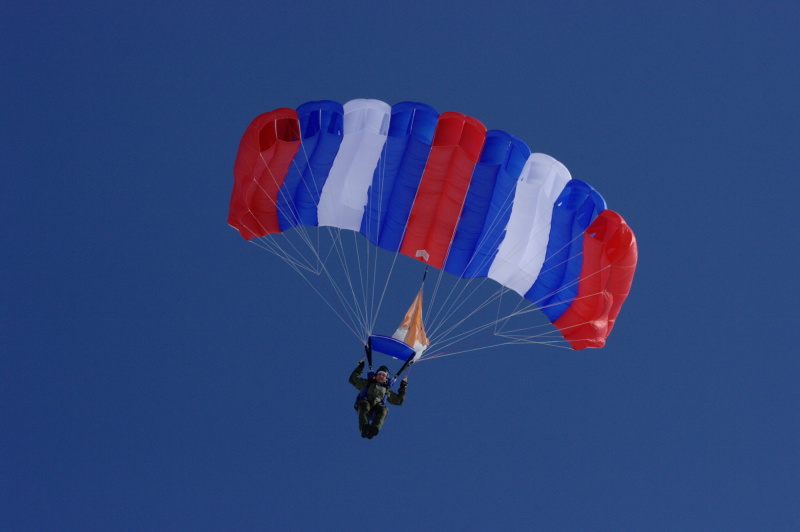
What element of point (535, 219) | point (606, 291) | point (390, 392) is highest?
point (535, 219)

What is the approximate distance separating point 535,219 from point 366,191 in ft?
7.86

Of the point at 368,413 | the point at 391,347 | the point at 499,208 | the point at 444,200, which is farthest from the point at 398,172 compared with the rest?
the point at 368,413

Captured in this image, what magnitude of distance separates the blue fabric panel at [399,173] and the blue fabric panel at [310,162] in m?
0.72

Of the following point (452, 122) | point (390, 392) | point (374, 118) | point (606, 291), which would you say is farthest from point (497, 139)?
point (390, 392)

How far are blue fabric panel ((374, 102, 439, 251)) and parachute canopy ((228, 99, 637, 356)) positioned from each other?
0.6 inches

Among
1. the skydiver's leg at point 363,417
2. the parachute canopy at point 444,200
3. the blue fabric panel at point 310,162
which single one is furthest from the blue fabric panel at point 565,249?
the blue fabric panel at point 310,162

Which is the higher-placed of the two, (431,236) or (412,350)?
(431,236)

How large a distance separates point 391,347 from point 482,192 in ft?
8.10

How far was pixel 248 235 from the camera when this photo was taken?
1373 cm

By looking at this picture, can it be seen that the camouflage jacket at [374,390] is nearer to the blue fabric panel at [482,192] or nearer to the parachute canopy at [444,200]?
the parachute canopy at [444,200]

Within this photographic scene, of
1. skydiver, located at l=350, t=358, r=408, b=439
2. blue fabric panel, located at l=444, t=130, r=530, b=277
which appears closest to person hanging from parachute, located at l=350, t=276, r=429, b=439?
skydiver, located at l=350, t=358, r=408, b=439

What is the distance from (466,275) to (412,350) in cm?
160

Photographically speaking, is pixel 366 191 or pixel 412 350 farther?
pixel 366 191

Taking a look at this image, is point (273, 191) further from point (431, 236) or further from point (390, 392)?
point (390, 392)
